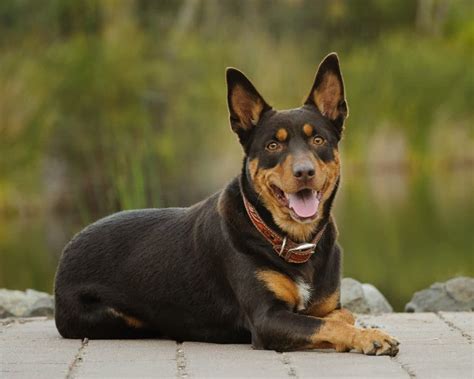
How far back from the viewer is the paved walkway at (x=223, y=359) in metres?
5.29

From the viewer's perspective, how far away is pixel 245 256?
632cm

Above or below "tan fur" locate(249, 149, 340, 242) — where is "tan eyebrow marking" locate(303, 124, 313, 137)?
above

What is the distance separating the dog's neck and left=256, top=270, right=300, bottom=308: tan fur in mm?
260

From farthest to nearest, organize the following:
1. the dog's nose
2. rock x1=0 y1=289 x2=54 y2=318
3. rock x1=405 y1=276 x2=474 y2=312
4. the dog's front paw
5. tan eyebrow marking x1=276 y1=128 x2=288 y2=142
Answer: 1. rock x1=0 y1=289 x2=54 y2=318
2. rock x1=405 y1=276 x2=474 y2=312
3. tan eyebrow marking x1=276 y1=128 x2=288 y2=142
4. the dog's nose
5. the dog's front paw

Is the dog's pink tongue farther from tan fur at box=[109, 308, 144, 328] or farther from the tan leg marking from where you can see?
tan fur at box=[109, 308, 144, 328]

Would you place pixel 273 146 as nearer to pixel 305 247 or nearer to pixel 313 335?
pixel 305 247

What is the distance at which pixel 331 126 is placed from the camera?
6496 millimetres

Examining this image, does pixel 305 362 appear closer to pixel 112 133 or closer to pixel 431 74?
pixel 112 133

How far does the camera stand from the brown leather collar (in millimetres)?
6289

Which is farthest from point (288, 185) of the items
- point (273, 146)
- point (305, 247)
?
point (305, 247)

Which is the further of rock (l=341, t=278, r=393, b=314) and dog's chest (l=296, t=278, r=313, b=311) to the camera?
rock (l=341, t=278, r=393, b=314)

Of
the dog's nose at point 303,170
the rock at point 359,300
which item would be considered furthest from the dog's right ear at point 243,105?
the rock at point 359,300

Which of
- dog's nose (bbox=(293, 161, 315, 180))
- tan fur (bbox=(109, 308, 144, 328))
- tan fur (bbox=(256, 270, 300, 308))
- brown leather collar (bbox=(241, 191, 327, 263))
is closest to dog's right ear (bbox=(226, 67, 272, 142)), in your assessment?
brown leather collar (bbox=(241, 191, 327, 263))

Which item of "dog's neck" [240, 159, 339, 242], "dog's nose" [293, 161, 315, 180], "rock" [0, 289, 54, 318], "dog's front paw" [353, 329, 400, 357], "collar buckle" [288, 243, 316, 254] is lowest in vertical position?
"rock" [0, 289, 54, 318]
